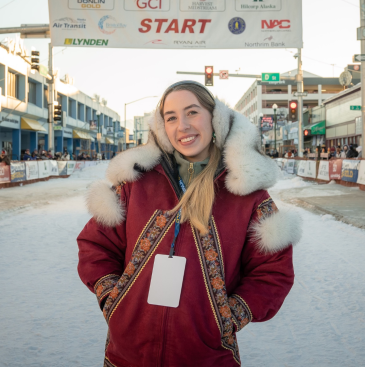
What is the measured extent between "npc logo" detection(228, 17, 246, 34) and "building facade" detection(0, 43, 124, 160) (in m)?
14.6

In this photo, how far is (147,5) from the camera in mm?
10398

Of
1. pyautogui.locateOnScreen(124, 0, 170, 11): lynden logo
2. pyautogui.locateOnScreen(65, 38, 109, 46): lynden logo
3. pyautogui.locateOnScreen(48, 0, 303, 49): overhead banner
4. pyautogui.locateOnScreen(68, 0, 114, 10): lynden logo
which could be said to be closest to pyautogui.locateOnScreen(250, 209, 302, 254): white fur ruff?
pyautogui.locateOnScreen(48, 0, 303, 49): overhead banner

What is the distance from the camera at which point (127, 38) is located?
34.9 ft

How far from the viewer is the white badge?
162cm

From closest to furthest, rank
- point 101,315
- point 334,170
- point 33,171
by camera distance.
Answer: point 101,315 < point 334,170 < point 33,171

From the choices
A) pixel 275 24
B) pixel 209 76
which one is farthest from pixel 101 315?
pixel 209 76

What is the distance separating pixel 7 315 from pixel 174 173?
2.49m

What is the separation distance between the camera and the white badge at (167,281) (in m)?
1.62

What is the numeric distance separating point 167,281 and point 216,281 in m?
0.21

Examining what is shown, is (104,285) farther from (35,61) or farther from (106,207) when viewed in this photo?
(35,61)

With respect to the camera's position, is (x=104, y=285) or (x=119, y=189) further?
(x=119, y=189)

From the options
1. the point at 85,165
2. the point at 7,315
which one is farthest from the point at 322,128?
the point at 7,315

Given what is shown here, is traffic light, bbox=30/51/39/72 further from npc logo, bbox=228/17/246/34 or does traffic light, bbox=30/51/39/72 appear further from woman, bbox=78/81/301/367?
woman, bbox=78/81/301/367

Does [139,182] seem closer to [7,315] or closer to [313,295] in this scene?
[7,315]
